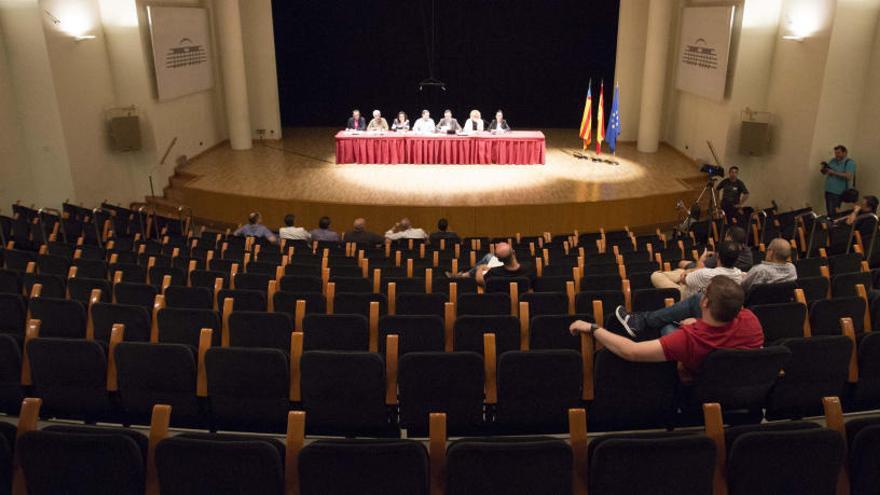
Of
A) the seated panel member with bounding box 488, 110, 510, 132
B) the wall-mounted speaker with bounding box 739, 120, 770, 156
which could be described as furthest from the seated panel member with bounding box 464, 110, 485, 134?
the wall-mounted speaker with bounding box 739, 120, 770, 156

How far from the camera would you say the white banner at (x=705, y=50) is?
12414mm

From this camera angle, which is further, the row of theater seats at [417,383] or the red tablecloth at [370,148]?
the red tablecloth at [370,148]

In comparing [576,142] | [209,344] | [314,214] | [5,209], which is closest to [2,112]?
[5,209]

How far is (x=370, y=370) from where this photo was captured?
10.1ft

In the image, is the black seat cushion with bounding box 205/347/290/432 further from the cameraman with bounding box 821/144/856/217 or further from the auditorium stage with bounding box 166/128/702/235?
the cameraman with bounding box 821/144/856/217

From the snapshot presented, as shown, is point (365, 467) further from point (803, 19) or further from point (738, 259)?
point (803, 19)

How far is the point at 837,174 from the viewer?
398 inches

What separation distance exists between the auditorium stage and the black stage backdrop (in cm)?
407

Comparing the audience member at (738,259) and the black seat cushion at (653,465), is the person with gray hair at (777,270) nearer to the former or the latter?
the audience member at (738,259)

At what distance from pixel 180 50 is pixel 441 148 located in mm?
5849

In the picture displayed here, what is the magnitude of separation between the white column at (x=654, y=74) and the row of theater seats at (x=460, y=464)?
551 inches

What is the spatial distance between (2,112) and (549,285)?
9246 millimetres

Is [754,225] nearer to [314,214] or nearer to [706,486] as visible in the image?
[314,214]

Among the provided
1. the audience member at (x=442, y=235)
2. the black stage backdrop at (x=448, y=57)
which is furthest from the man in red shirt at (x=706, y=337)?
the black stage backdrop at (x=448, y=57)
